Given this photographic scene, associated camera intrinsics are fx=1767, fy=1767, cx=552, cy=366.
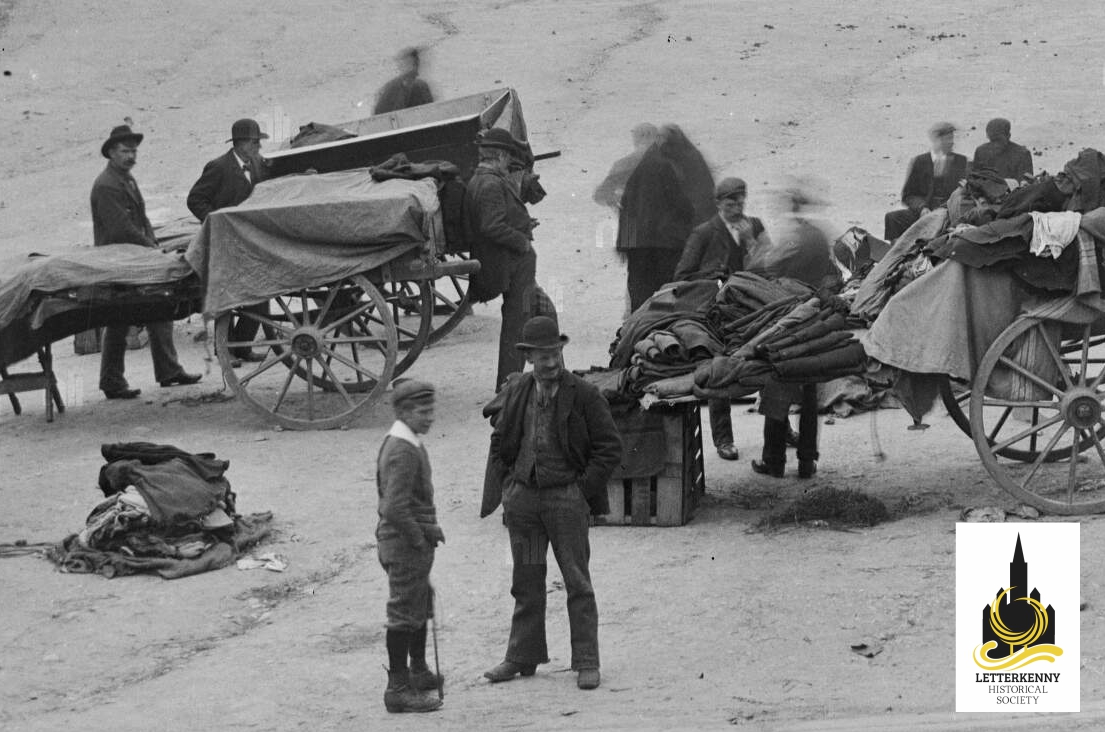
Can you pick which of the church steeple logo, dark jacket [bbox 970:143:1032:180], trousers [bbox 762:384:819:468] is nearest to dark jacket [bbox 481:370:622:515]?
the church steeple logo

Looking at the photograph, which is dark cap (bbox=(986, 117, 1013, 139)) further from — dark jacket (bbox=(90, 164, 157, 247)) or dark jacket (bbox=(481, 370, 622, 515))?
dark jacket (bbox=(481, 370, 622, 515))

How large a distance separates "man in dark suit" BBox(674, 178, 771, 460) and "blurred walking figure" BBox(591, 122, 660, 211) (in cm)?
213

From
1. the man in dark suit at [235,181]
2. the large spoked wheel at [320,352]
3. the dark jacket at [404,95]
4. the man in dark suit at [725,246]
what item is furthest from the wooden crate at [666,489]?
the dark jacket at [404,95]

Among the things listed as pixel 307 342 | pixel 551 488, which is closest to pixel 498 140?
pixel 307 342

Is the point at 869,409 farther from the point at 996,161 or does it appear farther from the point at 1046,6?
the point at 1046,6

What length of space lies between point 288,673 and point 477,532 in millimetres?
2244

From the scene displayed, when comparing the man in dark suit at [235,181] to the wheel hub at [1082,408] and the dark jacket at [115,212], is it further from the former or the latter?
the wheel hub at [1082,408]

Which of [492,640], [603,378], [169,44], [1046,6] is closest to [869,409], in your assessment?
[603,378]

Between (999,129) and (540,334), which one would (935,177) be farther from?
(540,334)

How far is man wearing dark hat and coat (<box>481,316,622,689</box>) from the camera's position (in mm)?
7805

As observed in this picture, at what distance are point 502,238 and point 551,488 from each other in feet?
16.2

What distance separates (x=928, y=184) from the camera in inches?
577

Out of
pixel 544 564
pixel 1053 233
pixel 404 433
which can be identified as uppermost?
pixel 1053 233

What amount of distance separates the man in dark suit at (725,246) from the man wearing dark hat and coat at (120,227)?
174 inches
